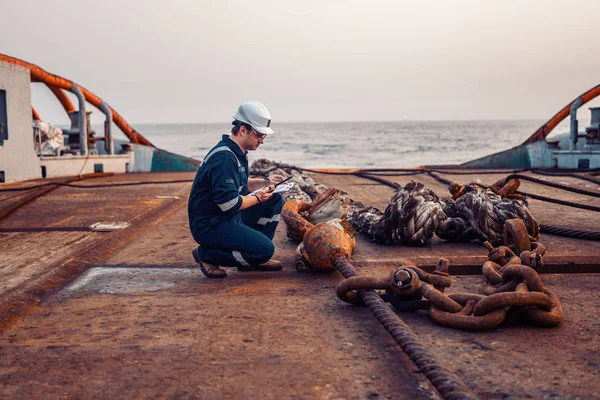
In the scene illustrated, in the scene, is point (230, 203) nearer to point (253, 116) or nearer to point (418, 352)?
point (253, 116)

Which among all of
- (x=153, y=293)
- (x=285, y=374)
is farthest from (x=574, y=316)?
(x=153, y=293)

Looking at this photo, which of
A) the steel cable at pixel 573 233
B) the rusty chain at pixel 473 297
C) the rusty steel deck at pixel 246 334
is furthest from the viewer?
the steel cable at pixel 573 233

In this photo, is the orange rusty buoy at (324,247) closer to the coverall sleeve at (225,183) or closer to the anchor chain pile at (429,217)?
the coverall sleeve at (225,183)

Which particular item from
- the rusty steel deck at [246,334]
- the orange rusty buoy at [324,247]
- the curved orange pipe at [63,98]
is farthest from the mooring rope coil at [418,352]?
the curved orange pipe at [63,98]

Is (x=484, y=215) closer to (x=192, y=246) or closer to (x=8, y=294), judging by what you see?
(x=192, y=246)

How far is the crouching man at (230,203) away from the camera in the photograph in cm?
360

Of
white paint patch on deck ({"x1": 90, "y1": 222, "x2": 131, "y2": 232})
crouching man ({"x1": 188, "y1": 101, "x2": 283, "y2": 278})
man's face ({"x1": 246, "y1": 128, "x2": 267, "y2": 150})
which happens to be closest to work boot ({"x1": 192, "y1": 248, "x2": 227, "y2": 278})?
crouching man ({"x1": 188, "y1": 101, "x2": 283, "y2": 278})

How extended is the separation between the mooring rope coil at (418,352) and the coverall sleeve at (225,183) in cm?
111

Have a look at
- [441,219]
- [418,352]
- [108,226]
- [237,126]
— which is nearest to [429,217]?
[441,219]

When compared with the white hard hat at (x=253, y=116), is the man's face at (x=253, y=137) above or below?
below

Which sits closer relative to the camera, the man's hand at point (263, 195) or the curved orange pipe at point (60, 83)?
the man's hand at point (263, 195)

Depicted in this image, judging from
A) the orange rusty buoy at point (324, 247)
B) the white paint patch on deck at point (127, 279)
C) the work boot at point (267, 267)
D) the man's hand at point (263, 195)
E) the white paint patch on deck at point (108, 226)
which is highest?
the man's hand at point (263, 195)

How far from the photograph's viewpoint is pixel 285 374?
6.92 ft

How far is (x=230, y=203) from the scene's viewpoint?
3588 millimetres
